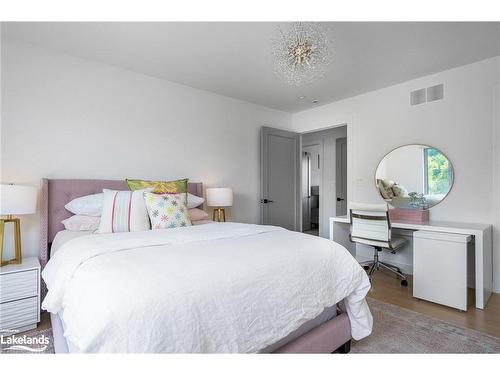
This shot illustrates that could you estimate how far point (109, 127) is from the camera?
2.92m

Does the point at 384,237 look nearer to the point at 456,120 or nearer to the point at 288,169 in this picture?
the point at 456,120

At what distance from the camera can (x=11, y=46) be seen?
2406 mm

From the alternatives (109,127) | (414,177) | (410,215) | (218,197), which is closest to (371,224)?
(410,215)

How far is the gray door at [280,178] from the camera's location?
4.28 metres

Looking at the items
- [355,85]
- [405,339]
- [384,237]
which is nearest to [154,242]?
[405,339]

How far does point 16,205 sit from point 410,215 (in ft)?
13.0

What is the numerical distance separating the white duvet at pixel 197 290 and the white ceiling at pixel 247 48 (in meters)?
1.78

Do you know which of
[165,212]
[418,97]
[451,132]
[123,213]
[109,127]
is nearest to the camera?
[123,213]

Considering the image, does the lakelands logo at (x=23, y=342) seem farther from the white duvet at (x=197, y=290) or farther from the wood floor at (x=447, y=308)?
the wood floor at (x=447, y=308)

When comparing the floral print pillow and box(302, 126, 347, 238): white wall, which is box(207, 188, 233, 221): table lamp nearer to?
the floral print pillow

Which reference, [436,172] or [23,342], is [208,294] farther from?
[436,172]

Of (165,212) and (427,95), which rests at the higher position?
(427,95)

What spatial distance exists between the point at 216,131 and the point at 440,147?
9.37ft

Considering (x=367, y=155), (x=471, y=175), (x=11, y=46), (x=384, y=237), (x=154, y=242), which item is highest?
(x=11, y=46)
